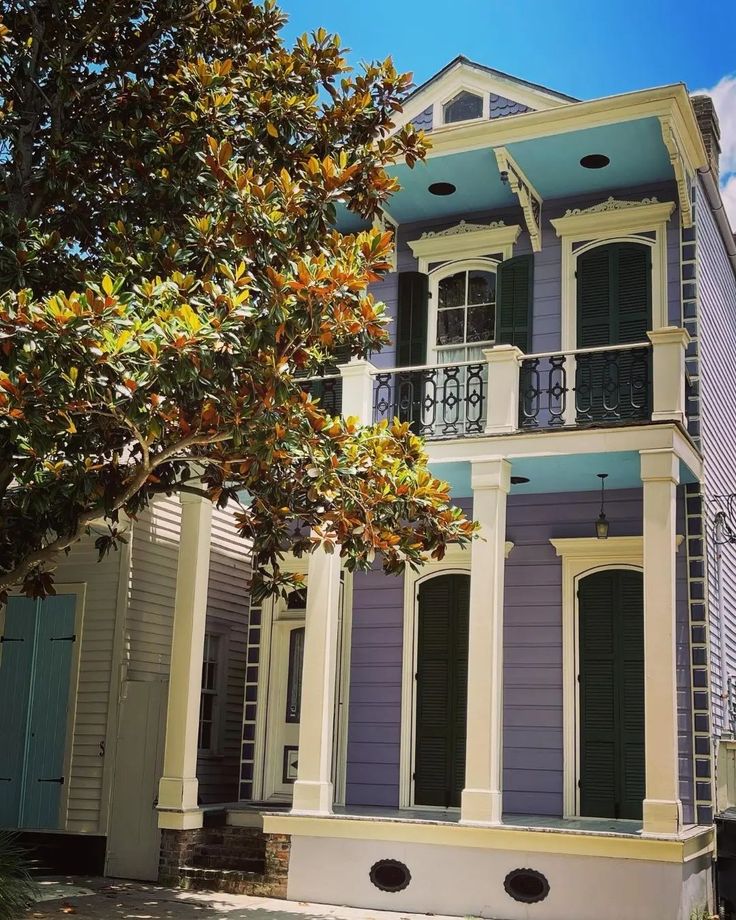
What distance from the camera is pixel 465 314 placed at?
527 inches

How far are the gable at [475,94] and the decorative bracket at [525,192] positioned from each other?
983mm

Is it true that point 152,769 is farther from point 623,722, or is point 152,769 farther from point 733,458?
point 733,458

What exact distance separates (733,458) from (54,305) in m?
10.3

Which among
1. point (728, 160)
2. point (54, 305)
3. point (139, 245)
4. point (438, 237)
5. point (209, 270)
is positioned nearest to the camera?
point (54, 305)

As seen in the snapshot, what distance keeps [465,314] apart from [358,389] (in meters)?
2.20

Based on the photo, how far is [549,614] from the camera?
12250mm

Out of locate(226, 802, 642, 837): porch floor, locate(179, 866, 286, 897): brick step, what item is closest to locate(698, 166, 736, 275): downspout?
locate(226, 802, 642, 837): porch floor

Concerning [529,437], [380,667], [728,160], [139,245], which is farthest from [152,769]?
[728,160]

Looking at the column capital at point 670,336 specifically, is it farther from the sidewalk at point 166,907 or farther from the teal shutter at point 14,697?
the teal shutter at point 14,697

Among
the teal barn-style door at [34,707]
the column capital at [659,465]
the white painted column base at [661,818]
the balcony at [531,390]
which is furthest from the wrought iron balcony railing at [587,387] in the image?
the teal barn-style door at [34,707]

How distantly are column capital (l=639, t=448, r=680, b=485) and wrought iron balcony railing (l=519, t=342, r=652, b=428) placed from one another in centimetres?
54

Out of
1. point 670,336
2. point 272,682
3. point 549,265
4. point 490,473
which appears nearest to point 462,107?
point 549,265

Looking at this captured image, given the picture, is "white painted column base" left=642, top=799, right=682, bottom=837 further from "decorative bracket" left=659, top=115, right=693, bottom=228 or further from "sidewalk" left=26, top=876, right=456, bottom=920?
"decorative bracket" left=659, top=115, right=693, bottom=228

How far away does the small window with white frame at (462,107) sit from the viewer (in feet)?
44.4
